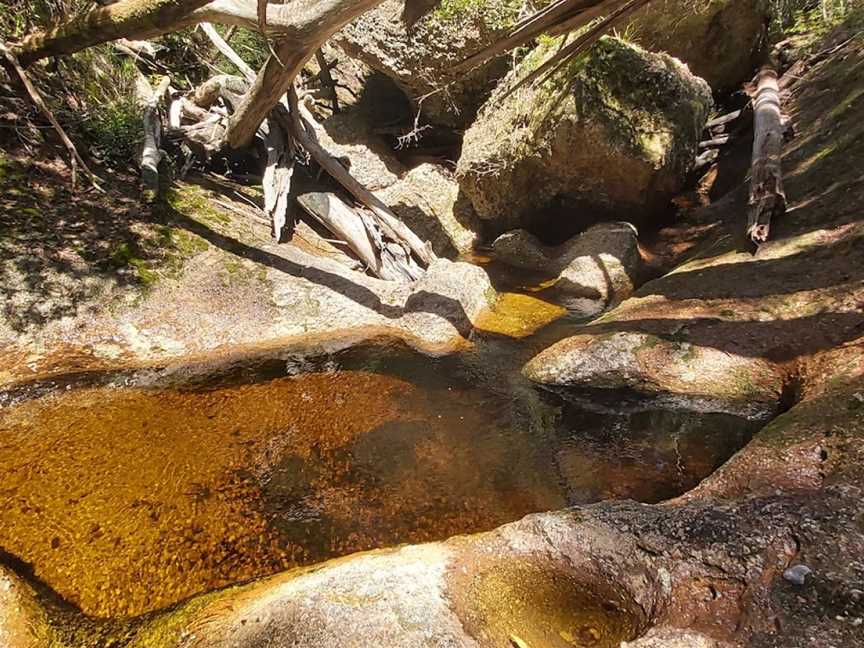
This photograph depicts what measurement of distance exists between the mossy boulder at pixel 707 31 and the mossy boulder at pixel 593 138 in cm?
118

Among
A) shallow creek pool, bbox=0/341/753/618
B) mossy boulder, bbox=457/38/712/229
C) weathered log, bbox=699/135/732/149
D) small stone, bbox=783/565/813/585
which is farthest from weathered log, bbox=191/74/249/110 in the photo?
weathered log, bbox=699/135/732/149

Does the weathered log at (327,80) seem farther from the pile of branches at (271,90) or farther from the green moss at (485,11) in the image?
the green moss at (485,11)

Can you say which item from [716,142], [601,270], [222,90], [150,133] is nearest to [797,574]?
[601,270]

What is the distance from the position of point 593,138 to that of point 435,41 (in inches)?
165

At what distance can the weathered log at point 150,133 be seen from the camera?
7156mm

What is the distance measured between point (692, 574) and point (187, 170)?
903 cm

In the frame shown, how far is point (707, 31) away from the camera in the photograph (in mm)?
9734

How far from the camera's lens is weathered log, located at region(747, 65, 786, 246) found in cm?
654

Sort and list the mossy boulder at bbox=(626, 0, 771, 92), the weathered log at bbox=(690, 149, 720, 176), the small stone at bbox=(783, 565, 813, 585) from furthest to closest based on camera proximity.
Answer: the weathered log at bbox=(690, 149, 720, 176) < the mossy boulder at bbox=(626, 0, 771, 92) < the small stone at bbox=(783, 565, 813, 585)

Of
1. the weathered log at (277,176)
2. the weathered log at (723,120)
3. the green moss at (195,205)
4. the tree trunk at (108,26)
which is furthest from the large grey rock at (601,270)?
the tree trunk at (108,26)

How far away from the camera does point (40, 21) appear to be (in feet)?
22.1

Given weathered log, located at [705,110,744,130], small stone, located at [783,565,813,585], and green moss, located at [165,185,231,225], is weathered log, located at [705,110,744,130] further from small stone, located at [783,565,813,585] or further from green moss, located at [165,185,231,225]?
small stone, located at [783,565,813,585]

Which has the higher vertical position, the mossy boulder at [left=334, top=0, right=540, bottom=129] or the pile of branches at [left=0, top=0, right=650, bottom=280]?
the mossy boulder at [left=334, top=0, right=540, bottom=129]

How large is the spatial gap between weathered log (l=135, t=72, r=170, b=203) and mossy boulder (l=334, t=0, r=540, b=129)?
4.15 metres
